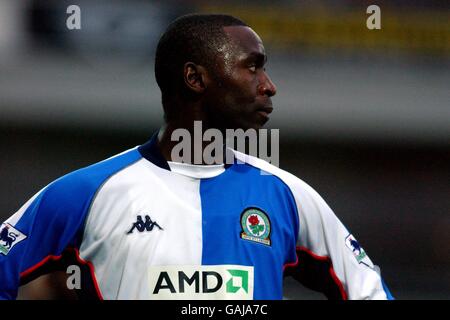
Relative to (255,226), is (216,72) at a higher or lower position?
higher

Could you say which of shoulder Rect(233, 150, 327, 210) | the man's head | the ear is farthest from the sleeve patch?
the ear

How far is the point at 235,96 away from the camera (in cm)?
396

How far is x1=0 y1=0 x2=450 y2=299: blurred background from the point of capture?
39.7 ft

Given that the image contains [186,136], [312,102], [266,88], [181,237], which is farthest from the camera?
[312,102]

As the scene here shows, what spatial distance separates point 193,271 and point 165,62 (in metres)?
1.06

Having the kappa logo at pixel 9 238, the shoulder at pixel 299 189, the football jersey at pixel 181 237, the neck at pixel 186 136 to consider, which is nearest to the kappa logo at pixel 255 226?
the football jersey at pixel 181 237

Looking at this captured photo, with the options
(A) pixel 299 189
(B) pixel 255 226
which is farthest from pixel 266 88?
(B) pixel 255 226

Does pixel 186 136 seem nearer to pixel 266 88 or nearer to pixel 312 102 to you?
pixel 266 88

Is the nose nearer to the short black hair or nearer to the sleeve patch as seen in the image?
the short black hair

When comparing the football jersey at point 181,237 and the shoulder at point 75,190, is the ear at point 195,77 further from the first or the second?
the shoulder at point 75,190

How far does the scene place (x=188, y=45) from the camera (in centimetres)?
409

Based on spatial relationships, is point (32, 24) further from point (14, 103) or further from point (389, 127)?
point (389, 127)

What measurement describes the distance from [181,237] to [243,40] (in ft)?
3.12
